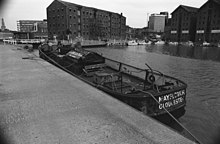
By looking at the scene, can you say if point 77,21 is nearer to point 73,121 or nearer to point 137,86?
point 137,86

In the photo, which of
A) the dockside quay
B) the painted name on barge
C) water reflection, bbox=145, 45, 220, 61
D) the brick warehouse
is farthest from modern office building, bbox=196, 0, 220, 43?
the dockside quay

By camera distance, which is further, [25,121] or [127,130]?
[25,121]

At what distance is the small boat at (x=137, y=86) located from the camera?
7238mm

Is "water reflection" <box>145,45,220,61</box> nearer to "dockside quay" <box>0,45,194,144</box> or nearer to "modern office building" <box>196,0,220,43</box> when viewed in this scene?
"modern office building" <box>196,0,220,43</box>

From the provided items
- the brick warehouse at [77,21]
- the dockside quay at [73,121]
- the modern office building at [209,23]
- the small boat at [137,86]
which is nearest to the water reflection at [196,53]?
the small boat at [137,86]

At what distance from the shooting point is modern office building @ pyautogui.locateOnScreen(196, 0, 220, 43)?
80438 millimetres

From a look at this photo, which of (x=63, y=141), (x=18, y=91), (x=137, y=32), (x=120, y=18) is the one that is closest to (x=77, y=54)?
(x=18, y=91)

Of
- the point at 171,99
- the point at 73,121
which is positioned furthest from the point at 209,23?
the point at 73,121

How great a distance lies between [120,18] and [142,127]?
104 meters

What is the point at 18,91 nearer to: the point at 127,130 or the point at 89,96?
the point at 89,96

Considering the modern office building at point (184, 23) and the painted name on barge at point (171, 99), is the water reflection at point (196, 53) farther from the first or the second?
the modern office building at point (184, 23)

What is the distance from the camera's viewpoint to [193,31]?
9750 centimetres

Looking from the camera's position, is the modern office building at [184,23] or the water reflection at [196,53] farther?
the modern office building at [184,23]

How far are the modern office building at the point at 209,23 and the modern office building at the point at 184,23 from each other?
5341 mm
